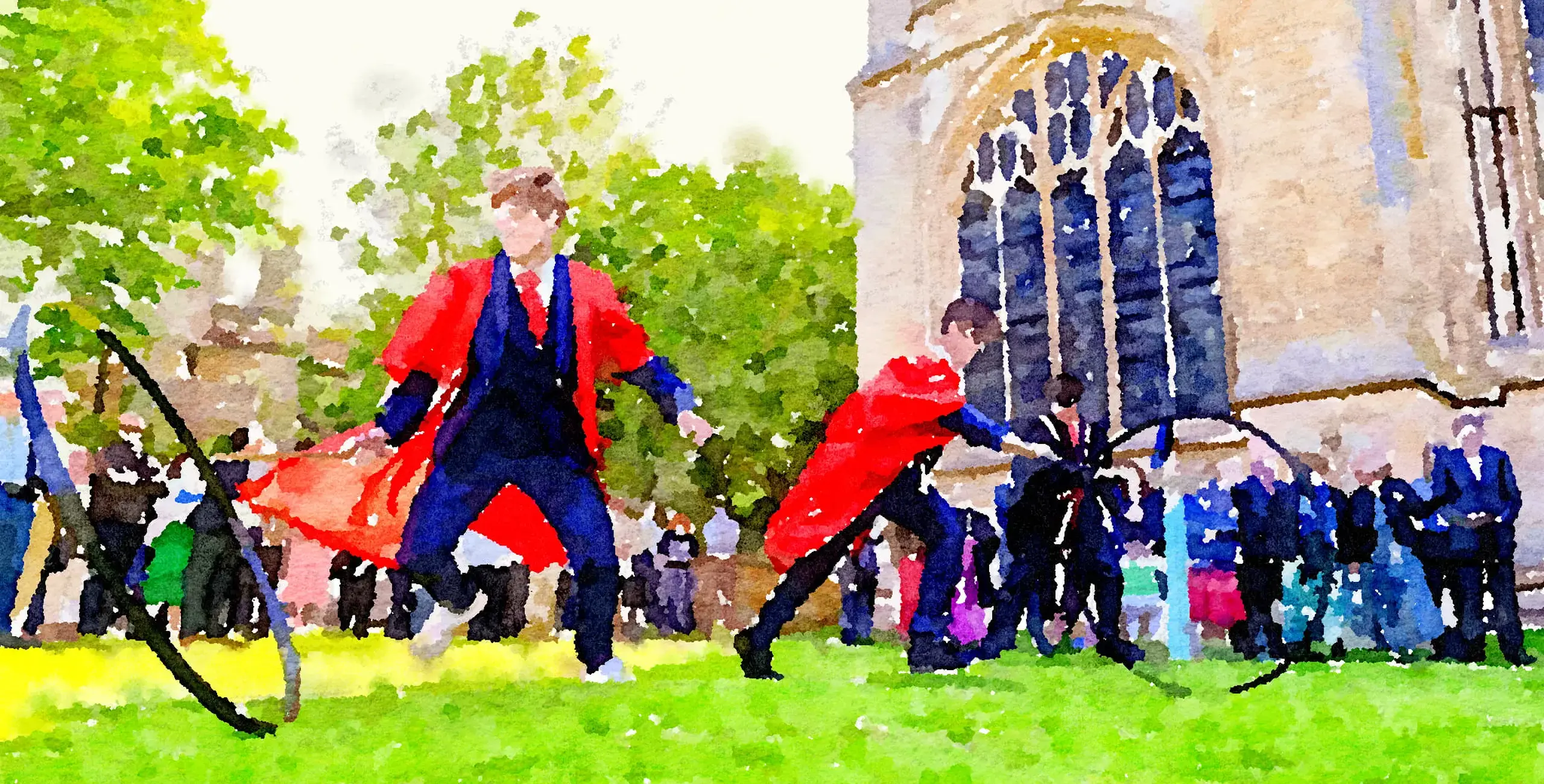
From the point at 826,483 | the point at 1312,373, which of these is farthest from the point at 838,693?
the point at 1312,373

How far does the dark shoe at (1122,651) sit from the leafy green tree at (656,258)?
26.2ft

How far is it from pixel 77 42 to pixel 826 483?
12.3 m

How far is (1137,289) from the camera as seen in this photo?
12055mm

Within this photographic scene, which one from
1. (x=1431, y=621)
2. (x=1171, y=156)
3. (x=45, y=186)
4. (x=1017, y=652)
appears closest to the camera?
(x=1431, y=621)

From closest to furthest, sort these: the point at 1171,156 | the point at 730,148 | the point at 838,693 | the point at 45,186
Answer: the point at 838,693, the point at 1171,156, the point at 45,186, the point at 730,148

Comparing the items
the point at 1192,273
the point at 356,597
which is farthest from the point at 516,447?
the point at 356,597

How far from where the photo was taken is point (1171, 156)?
11.9m

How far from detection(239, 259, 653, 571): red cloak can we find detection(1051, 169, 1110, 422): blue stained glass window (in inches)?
283

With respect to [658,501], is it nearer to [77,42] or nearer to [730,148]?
[730,148]

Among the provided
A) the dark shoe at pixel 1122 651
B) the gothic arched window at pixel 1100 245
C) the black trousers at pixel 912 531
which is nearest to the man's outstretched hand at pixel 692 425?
the black trousers at pixel 912 531

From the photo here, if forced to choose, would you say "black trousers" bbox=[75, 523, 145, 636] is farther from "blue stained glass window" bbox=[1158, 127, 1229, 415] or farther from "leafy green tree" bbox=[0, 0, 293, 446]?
"blue stained glass window" bbox=[1158, 127, 1229, 415]

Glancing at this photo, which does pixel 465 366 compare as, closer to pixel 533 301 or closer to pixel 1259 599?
pixel 533 301

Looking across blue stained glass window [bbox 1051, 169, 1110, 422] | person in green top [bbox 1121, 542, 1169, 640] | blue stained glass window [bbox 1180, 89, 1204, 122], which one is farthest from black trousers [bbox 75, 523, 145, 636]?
blue stained glass window [bbox 1180, 89, 1204, 122]

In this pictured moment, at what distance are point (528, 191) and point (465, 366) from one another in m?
0.77
